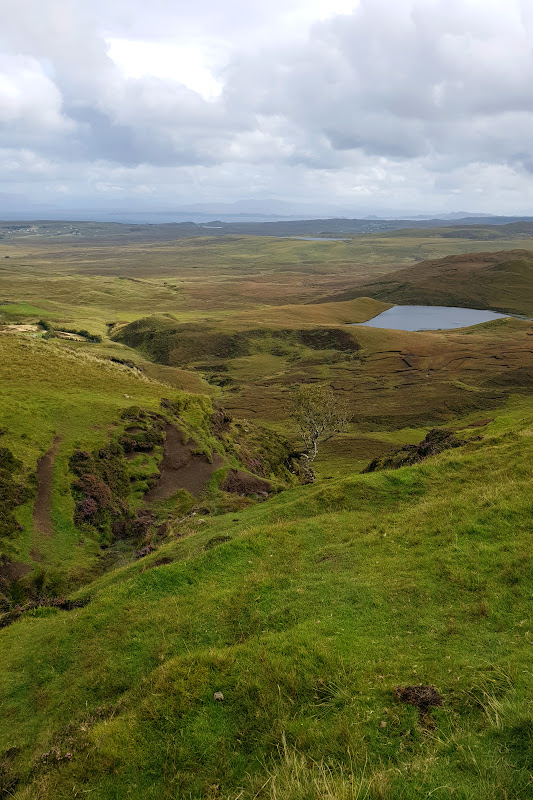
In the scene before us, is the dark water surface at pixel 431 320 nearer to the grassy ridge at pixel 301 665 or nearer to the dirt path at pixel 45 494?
the dirt path at pixel 45 494

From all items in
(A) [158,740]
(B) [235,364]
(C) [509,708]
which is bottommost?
(B) [235,364]

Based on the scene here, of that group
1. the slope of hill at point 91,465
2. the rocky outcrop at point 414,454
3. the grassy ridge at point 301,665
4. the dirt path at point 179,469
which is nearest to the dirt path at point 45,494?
the slope of hill at point 91,465

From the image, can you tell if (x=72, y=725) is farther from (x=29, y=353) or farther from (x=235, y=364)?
(x=235, y=364)

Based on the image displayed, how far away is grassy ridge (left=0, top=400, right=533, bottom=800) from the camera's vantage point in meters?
8.81

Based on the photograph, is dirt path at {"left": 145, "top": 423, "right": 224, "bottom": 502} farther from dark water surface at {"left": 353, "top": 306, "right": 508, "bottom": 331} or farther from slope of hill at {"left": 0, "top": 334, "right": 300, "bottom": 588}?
dark water surface at {"left": 353, "top": 306, "right": 508, "bottom": 331}

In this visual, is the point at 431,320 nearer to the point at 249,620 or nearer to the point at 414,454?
the point at 414,454

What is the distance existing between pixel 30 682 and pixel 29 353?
4483cm

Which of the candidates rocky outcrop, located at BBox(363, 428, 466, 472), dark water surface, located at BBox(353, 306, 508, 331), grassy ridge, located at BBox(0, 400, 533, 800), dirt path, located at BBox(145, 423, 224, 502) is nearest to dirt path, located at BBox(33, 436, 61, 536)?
dirt path, located at BBox(145, 423, 224, 502)

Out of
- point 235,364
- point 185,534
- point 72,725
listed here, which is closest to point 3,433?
point 185,534

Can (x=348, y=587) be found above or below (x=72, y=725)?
above

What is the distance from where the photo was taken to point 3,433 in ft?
104

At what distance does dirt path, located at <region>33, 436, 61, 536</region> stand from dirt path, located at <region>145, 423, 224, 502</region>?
653 centimetres

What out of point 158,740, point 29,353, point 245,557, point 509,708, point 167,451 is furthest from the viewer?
point 29,353

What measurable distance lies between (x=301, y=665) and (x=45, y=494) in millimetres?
22633
